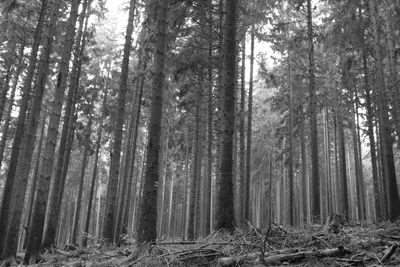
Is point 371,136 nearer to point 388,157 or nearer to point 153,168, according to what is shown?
point 388,157

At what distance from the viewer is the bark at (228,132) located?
25.1 feet

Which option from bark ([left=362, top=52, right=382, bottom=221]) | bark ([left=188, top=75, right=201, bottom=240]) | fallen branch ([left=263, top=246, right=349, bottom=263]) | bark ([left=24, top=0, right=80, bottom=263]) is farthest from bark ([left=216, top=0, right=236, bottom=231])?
bark ([left=362, top=52, right=382, bottom=221])

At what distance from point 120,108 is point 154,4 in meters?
3.71

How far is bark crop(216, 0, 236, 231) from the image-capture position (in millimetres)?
7664

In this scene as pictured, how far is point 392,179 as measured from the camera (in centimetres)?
1122

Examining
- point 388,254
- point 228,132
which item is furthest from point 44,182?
point 388,254

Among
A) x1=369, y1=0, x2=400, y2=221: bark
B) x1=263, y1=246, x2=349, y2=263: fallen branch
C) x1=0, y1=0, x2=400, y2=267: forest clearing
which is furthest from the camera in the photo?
x1=369, y1=0, x2=400, y2=221: bark

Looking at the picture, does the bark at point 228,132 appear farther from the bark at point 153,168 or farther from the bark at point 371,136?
the bark at point 371,136

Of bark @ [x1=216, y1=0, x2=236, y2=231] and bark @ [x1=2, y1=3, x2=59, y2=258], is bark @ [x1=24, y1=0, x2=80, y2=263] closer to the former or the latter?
bark @ [x1=2, y1=3, x2=59, y2=258]

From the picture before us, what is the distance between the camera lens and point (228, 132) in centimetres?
828

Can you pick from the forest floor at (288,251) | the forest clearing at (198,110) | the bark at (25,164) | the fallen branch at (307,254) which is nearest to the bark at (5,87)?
the forest clearing at (198,110)

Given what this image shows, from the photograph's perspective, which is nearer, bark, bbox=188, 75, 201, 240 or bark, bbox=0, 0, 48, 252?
bark, bbox=0, 0, 48, 252

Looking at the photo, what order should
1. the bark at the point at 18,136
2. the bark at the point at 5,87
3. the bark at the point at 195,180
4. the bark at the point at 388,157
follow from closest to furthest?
the bark at the point at 388,157
the bark at the point at 18,136
the bark at the point at 195,180
the bark at the point at 5,87

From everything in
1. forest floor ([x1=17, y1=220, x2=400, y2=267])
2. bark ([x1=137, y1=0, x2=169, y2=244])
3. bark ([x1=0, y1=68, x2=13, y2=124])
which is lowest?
forest floor ([x1=17, y1=220, x2=400, y2=267])
